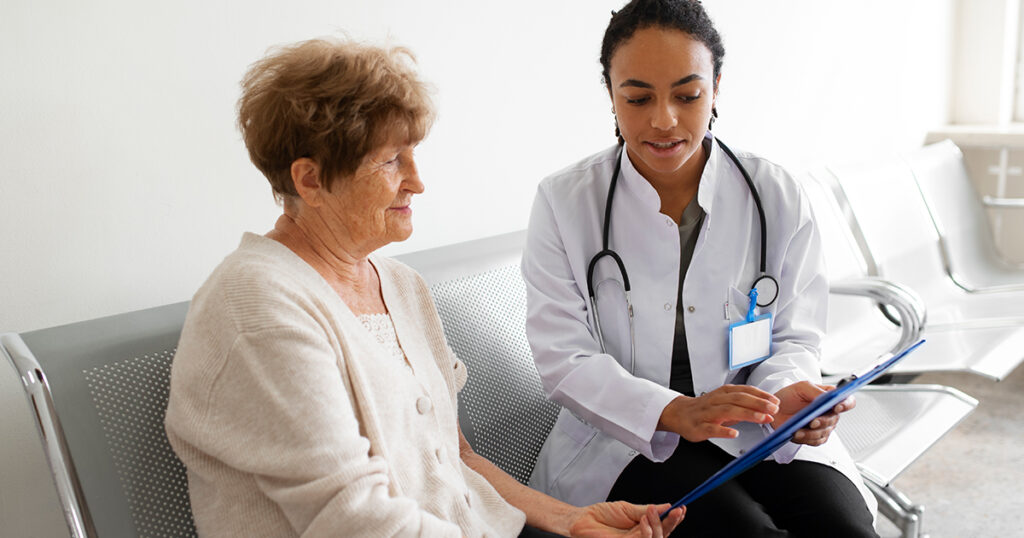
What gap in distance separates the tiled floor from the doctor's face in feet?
4.73

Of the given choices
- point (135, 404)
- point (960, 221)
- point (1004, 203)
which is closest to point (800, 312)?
point (135, 404)

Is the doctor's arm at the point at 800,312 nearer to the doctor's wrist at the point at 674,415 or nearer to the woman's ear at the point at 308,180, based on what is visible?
the doctor's wrist at the point at 674,415

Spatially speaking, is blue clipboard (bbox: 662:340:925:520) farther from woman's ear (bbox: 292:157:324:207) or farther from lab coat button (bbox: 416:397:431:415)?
woman's ear (bbox: 292:157:324:207)

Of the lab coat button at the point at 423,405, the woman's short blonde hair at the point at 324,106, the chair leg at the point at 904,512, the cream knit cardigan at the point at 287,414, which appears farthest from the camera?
the chair leg at the point at 904,512

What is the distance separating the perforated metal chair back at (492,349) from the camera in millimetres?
1837

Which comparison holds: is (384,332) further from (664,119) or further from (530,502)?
(664,119)

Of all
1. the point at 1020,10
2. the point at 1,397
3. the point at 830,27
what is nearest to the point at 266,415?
the point at 1,397

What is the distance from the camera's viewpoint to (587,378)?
1650 millimetres

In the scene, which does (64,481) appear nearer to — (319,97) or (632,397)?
(319,97)

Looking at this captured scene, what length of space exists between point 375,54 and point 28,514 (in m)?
1.02

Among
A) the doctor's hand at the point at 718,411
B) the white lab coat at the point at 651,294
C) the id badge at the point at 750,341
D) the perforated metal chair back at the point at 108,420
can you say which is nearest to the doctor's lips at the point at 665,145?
the white lab coat at the point at 651,294

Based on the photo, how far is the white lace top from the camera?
4.43 feet

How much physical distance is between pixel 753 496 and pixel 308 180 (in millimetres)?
1003

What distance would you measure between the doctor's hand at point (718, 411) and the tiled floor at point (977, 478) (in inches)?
52.2
